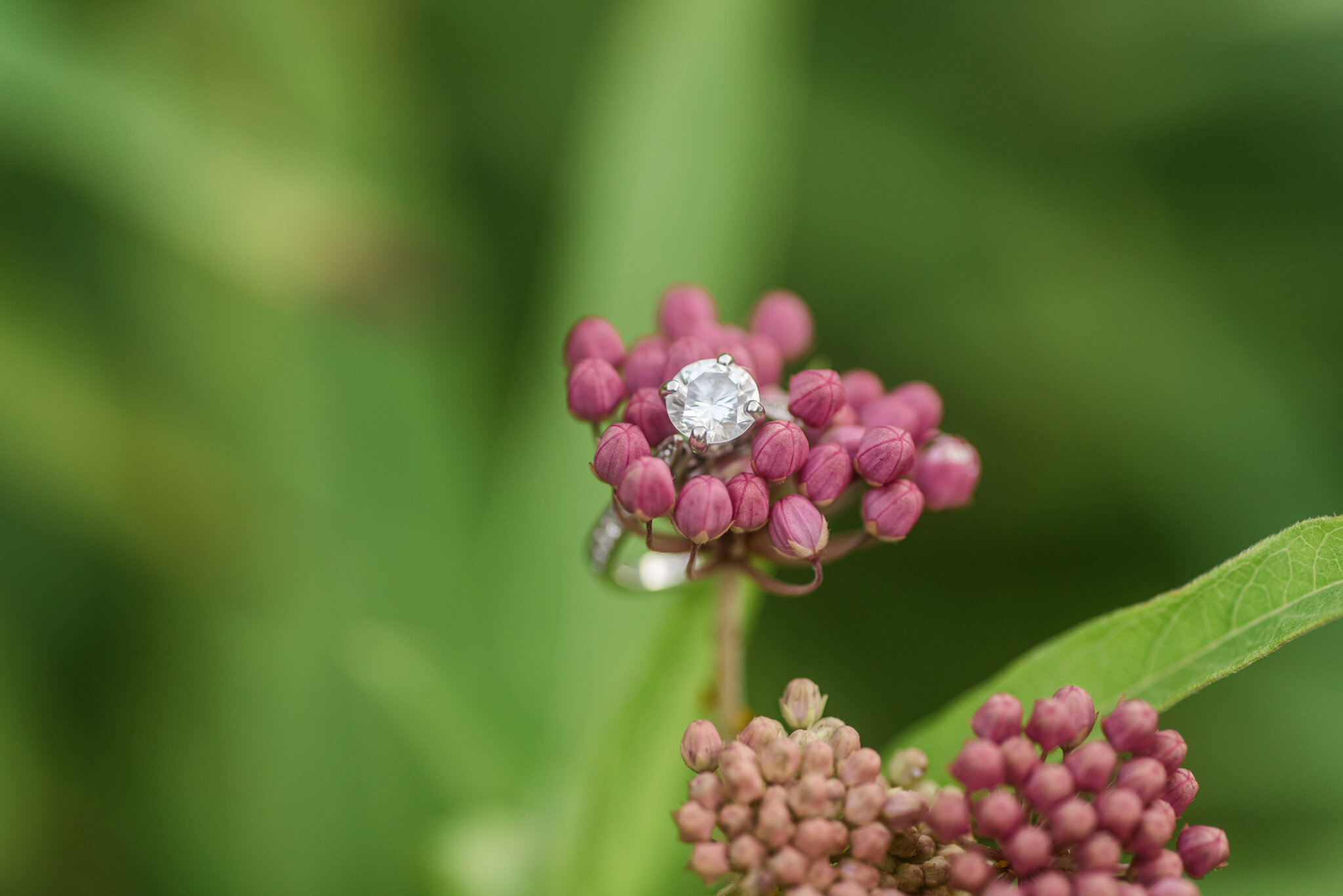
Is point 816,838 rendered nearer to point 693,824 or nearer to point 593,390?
point 693,824

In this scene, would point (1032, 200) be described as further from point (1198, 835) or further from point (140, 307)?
point (140, 307)

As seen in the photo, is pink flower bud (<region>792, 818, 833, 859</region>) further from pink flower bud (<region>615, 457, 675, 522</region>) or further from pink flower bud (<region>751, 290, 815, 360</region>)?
pink flower bud (<region>751, 290, 815, 360</region>)

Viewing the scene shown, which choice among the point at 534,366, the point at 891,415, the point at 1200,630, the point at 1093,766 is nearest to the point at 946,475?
the point at 891,415

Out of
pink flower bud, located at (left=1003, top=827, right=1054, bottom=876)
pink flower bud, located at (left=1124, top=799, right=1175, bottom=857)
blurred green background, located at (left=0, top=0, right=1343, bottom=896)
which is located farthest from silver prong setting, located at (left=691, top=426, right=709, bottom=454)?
blurred green background, located at (left=0, top=0, right=1343, bottom=896)

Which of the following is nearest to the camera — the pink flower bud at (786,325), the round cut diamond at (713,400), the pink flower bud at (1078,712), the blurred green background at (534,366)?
the pink flower bud at (1078,712)

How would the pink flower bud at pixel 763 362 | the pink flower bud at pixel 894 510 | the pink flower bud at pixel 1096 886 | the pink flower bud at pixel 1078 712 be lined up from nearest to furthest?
1. the pink flower bud at pixel 1096 886
2. the pink flower bud at pixel 1078 712
3. the pink flower bud at pixel 894 510
4. the pink flower bud at pixel 763 362

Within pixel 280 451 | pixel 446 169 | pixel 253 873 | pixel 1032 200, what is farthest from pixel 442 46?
pixel 253 873

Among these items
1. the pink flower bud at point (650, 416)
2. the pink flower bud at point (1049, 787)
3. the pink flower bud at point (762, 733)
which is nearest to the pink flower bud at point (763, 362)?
the pink flower bud at point (650, 416)

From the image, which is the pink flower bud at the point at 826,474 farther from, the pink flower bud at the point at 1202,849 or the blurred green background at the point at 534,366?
the blurred green background at the point at 534,366
